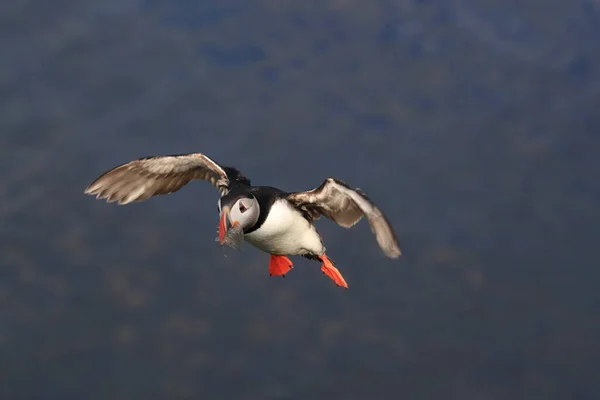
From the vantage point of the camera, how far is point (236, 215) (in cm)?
2252

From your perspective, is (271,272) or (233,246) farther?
(271,272)

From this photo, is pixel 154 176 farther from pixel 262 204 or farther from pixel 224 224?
pixel 224 224

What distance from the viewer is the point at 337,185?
930 inches

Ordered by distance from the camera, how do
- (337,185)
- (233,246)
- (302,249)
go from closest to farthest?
(233,246) < (337,185) < (302,249)

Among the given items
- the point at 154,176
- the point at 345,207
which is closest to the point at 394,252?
the point at 345,207

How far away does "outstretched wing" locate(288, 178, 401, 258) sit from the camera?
21.8 m

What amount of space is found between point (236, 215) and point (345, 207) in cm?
270

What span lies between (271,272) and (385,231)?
528 cm

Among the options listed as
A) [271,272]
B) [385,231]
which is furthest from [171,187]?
[385,231]

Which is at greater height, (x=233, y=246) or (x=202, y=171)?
(x=202, y=171)

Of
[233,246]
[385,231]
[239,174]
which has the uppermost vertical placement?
[239,174]

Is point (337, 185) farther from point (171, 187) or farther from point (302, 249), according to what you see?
point (171, 187)

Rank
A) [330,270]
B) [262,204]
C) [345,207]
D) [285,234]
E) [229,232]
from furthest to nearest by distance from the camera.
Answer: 1. [330,270]
2. [285,234]
3. [345,207]
4. [262,204]
5. [229,232]

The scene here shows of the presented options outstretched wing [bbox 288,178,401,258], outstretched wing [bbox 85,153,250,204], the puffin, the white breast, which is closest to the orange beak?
the puffin
